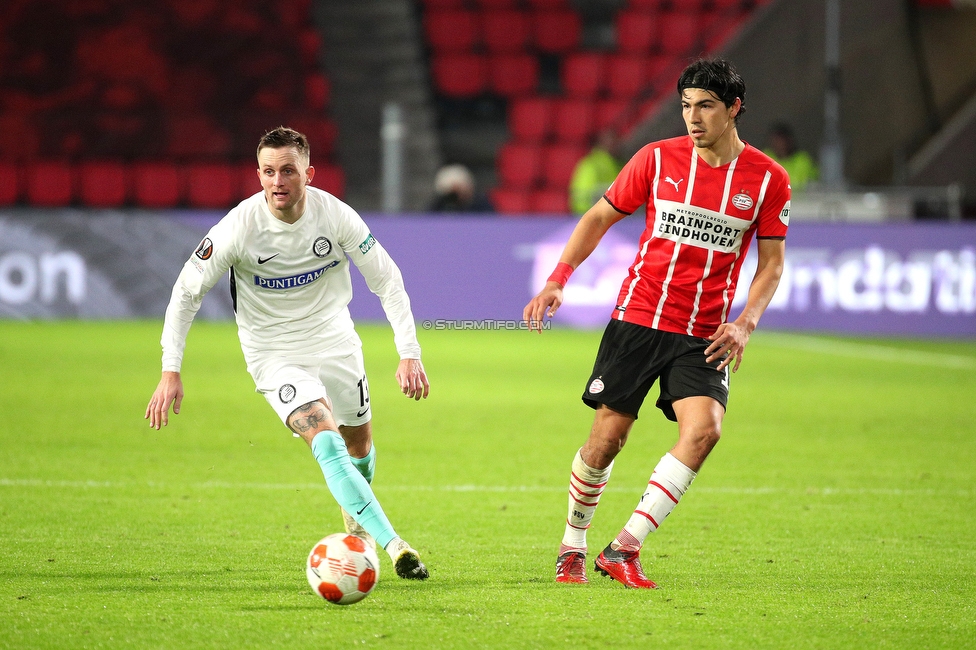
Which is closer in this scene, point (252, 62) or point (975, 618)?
point (975, 618)

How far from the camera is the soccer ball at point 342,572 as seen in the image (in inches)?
169

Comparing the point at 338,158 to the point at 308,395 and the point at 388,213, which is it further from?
the point at 308,395

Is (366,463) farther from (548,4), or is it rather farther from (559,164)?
(548,4)

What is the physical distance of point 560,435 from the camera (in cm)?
875

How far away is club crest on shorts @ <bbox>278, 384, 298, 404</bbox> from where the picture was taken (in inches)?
189

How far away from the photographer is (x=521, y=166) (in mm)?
20797

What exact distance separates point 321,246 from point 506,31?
18.7 m

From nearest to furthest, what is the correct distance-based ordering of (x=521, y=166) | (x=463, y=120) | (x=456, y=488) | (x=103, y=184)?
(x=456, y=488) < (x=103, y=184) < (x=521, y=166) < (x=463, y=120)

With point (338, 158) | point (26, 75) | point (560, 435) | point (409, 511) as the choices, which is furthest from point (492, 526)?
point (26, 75)

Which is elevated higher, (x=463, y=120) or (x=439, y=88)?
(x=439, y=88)

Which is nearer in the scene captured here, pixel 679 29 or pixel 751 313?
pixel 751 313

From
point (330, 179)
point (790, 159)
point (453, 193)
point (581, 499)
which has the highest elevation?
point (790, 159)

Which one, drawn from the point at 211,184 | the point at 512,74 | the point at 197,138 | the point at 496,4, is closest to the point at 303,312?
the point at 211,184

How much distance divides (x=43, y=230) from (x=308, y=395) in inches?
466
